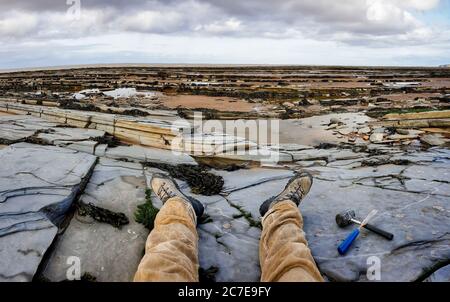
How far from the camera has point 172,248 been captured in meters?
3.13

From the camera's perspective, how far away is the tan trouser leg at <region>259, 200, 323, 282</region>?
113 inches

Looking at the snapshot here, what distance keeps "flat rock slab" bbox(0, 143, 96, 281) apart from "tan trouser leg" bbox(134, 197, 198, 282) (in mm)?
1113

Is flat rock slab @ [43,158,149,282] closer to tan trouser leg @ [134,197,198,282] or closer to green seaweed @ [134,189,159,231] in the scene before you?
green seaweed @ [134,189,159,231]

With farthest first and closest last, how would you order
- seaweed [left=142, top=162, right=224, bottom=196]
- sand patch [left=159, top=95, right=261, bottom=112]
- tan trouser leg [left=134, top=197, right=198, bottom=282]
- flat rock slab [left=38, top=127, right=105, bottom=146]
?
sand patch [left=159, top=95, right=261, bottom=112], flat rock slab [left=38, top=127, right=105, bottom=146], seaweed [left=142, top=162, right=224, bottom=196], tan trouser leg [left=134, top=197, right=198, bottom=282]

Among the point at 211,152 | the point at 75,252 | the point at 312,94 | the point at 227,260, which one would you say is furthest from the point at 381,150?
the point at 312,94

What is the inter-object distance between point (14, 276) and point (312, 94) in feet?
71.2


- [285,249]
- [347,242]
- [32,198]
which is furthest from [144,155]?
[285,249]

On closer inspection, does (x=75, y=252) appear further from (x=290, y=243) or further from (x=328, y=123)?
(x=328, y=123)

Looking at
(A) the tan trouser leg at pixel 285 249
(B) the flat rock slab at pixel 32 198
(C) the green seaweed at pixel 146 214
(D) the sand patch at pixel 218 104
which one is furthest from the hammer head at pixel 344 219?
(D) the sand patch at pixel 218 104

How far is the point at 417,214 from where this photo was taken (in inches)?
173

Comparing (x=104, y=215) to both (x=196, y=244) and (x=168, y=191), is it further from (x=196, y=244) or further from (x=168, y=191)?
(x=196, y=244)

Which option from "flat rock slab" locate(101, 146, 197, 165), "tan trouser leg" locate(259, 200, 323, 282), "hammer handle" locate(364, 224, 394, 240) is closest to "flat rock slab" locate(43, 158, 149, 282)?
"tan trouser leg" locate(259, 200, 323, 282)

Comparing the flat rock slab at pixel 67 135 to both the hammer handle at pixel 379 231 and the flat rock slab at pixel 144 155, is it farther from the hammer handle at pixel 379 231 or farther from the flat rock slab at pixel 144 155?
the hammer handle at pixel 379 231

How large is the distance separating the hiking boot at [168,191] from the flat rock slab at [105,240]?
39 cm
